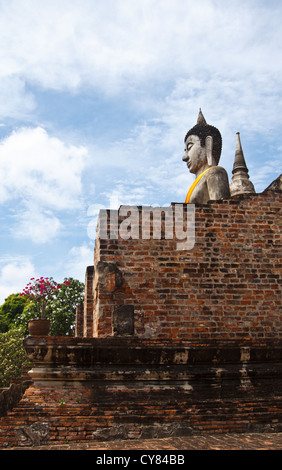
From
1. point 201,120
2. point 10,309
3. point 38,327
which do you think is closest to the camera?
point 38,327

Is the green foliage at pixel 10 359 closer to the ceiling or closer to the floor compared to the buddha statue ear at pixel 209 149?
closer to the floor

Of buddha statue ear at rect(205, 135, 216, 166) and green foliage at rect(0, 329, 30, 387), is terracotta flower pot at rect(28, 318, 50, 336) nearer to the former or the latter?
buddha statue ear at rect(205, 135, 216, 166)

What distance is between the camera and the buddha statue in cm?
812

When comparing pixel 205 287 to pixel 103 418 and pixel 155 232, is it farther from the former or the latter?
pixel 103 418

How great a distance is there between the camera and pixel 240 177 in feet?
53.9

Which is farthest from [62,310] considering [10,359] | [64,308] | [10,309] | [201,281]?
[201,281]

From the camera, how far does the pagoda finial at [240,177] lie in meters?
16.1

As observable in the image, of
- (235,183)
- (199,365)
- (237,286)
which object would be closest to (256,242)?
(237,286)

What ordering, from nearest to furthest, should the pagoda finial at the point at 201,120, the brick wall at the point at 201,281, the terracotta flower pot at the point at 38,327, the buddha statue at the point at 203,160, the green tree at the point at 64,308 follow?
the brick wall at the point at 201,281, the terracotta flower pot at the point at 38,327, the buddha statue at the point at 203,160, the pagoda finial at the point at 201,120, the green tree at the point at 64,308

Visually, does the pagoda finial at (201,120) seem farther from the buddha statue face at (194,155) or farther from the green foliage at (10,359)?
the green foliage at (10,359)

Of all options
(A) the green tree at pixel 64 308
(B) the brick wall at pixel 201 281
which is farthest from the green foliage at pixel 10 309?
(B) the brick wall at pixel 201 281

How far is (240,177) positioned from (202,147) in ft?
25.4

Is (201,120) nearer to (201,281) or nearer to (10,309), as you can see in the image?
(201,281)
